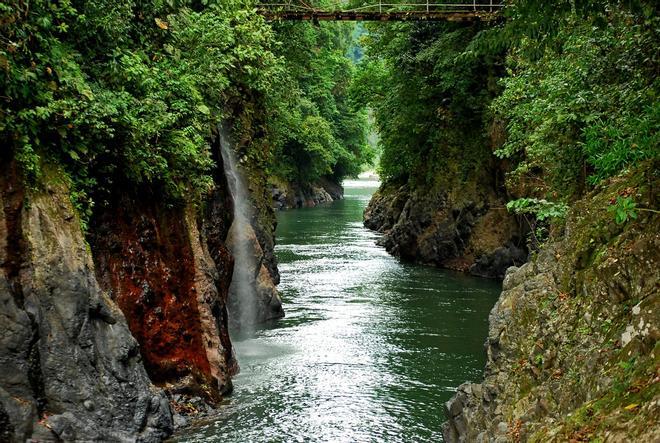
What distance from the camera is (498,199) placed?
1131 inches

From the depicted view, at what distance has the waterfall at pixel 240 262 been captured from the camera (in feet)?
66.2

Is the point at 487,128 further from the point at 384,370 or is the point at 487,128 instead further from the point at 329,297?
the point at 384,370

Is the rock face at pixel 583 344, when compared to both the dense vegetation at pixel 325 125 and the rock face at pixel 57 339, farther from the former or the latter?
the dense vegetation at pixel 325 125

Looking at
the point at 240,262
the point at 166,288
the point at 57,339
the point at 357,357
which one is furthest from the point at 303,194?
the point at 57,339

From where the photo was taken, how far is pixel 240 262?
20.7 meters

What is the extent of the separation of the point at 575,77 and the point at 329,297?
14.0m

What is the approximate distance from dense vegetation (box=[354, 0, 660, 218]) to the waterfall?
8.11 metres

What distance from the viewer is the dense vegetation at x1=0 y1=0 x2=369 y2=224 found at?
10.1 meters

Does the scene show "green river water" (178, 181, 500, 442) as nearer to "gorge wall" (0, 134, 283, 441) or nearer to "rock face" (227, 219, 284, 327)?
"rock face" (227, 219, 284, 327)

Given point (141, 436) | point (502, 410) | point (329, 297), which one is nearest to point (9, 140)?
point (141, 436)

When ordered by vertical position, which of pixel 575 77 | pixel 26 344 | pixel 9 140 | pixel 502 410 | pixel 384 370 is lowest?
pixel 384 370

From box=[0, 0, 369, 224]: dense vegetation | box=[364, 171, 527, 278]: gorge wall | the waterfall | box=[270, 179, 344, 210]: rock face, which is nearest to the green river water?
the waterfall

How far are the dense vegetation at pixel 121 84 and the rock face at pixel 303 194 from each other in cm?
3879

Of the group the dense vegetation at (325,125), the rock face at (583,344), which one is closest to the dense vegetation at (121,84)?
the rock face at (583,344)
